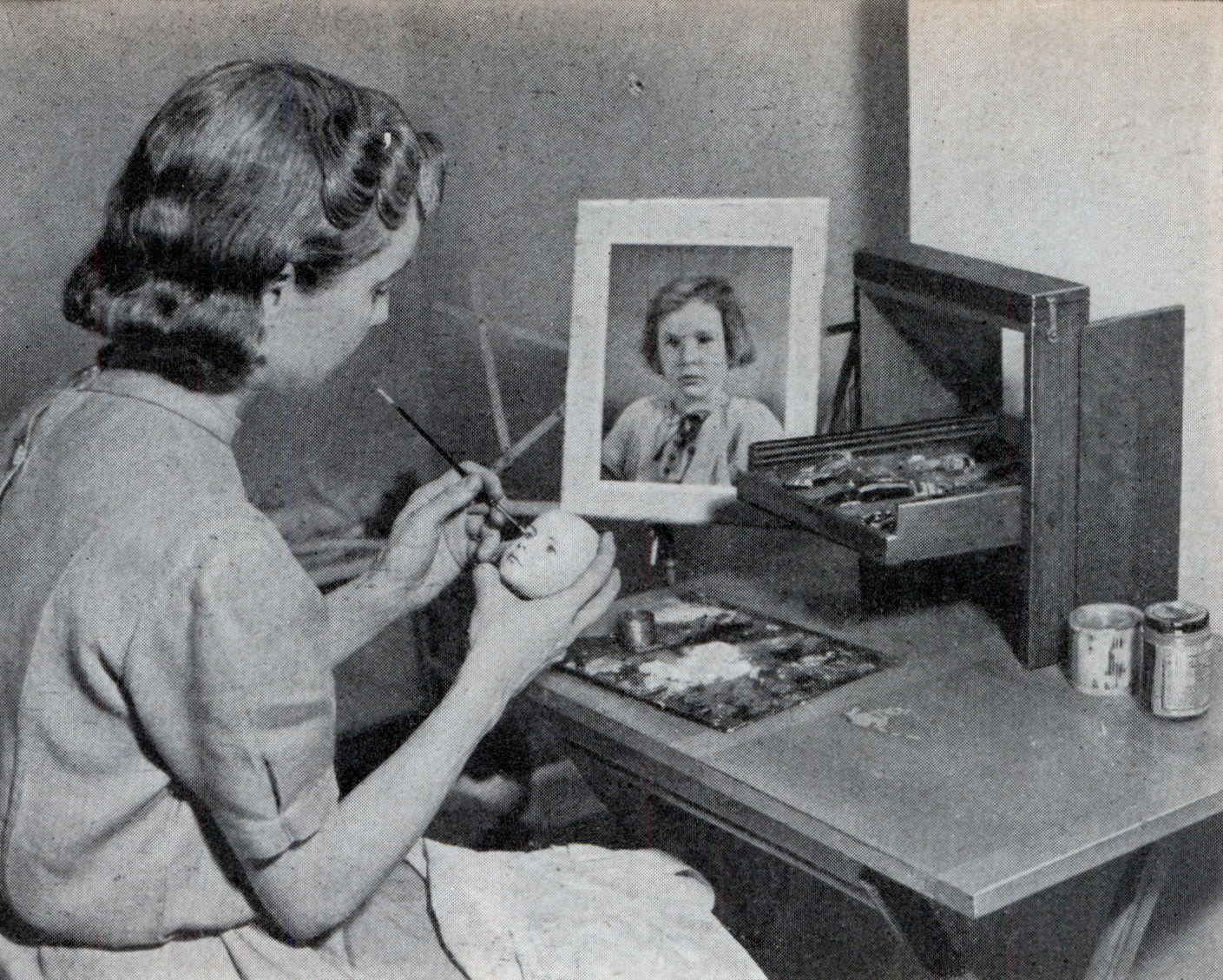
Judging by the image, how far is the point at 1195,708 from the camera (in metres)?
1.41

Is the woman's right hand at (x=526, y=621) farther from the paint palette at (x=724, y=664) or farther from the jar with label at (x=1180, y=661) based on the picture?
the jar with label at (x=1180, y=661)

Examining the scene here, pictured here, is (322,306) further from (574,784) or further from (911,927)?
(574,784)

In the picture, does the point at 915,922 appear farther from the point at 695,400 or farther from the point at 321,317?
the point at 695,400

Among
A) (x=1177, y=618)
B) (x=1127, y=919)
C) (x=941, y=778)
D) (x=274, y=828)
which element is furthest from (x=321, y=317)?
(x=1127, y=919)

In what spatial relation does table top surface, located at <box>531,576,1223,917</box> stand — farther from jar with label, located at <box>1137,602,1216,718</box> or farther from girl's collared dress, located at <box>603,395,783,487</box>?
girl's collared dress, located at <box>603,395,783,487</box>

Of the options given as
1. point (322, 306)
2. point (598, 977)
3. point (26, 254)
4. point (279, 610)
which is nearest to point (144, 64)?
point (26, 254)

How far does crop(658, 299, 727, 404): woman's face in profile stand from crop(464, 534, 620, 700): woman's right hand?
462mm

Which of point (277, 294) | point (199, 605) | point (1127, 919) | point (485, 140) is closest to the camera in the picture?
point (199, 605)

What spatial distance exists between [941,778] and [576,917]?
37cm

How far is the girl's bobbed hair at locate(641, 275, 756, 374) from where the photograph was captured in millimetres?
1902

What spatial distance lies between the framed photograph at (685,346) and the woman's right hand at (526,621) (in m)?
0.44

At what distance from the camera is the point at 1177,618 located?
1402 mm

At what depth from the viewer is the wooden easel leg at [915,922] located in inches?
47.5

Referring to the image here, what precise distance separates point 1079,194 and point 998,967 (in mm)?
1050
